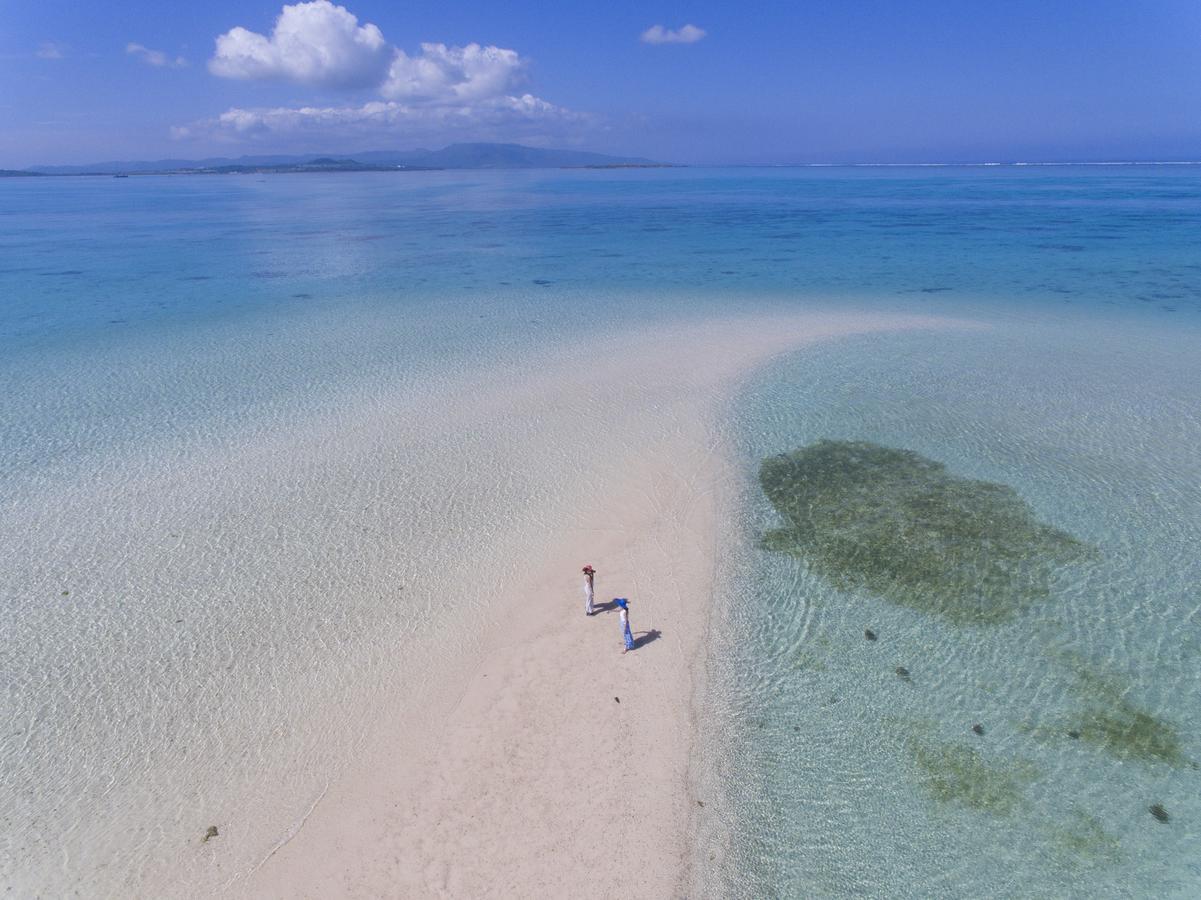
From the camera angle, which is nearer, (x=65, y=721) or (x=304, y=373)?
(x=65, y=721)

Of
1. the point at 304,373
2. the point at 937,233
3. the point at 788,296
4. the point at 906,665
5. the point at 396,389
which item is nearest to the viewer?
the point at 906,665

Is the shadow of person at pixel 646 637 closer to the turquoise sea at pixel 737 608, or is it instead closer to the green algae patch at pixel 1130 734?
the turquoise sea at pixel 737 608

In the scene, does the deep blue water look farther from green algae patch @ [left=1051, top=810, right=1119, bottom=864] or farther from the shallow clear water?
green algae patch @ [left=1051, top=810, right=1119, bottom=864]

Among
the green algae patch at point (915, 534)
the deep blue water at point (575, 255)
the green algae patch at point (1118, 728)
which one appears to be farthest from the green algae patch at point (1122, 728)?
the deep blue water at point (575, 255)

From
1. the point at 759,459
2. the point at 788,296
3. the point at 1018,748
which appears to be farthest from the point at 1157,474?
the point at 788,296

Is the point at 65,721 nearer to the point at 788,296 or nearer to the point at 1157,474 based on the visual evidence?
the point at 1157,474

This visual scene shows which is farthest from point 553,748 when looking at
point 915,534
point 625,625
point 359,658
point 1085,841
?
point 915,534

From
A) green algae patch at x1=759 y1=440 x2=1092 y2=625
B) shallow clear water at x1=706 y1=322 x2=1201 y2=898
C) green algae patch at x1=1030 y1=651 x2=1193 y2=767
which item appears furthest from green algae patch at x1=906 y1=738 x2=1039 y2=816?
green algae patch at x1=759 y1=440 x2=1092 y2=625
